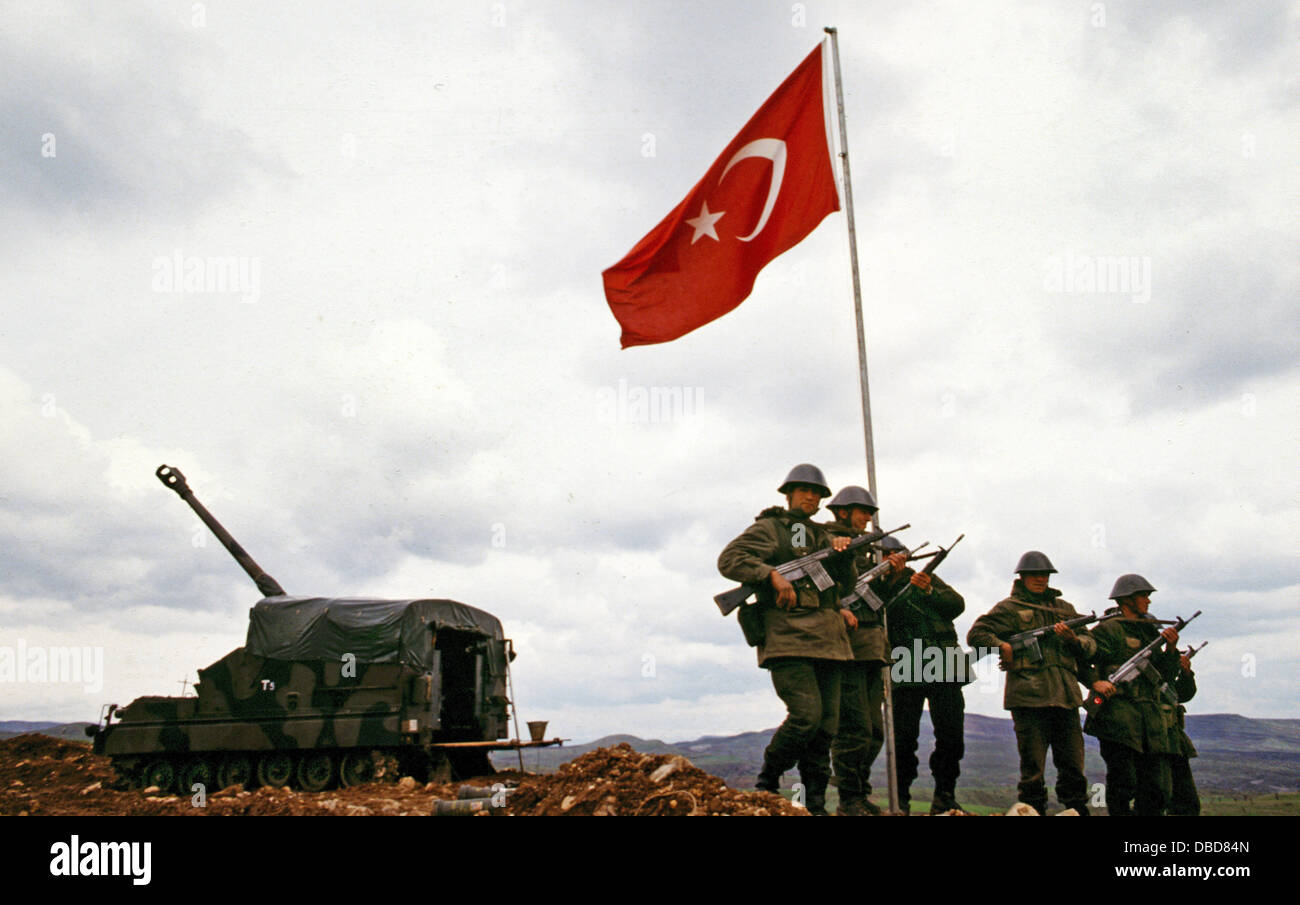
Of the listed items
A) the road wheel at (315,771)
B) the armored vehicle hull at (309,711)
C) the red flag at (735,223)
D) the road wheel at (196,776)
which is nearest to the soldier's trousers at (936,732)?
the red flag at (735,223)

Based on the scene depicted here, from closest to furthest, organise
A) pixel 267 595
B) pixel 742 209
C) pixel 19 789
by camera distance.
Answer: pixel 742 209 < pixel 19 789 < pixel 267 595

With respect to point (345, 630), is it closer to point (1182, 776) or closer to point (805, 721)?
point (805, 721)

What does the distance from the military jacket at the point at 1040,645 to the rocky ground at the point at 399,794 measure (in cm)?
310

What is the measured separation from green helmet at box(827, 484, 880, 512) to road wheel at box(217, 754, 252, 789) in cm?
1114

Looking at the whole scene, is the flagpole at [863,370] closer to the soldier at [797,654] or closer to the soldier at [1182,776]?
the soldier at [797,654]

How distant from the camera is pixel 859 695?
6172 millimetres

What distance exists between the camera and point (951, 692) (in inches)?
290

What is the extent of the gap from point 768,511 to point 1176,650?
190 inches

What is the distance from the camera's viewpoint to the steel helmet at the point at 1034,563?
26.2 feet

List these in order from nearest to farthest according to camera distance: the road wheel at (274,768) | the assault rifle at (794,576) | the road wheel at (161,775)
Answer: the assault rifle at (794,576) → the road wheel at (274,768) → the road wheel at (161,775)

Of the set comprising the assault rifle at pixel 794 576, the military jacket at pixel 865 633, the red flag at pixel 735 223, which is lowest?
the military jacket at pixel 865 633

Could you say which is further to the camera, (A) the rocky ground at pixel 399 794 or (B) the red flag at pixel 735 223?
(B) the red flag at pixel 735 223
